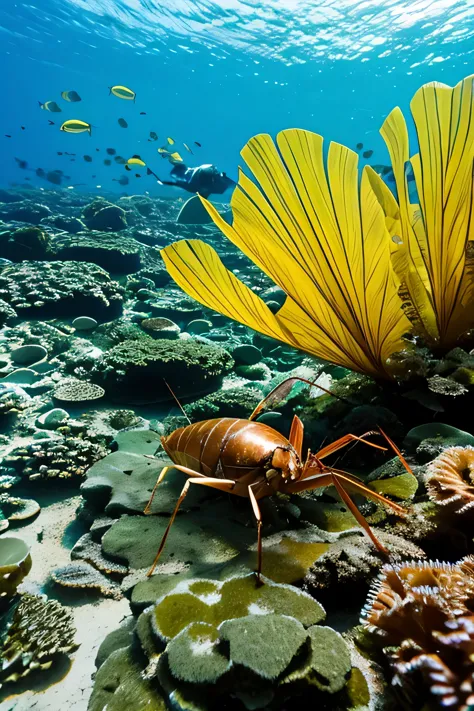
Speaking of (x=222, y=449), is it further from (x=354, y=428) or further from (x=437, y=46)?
(x=437, y=46)

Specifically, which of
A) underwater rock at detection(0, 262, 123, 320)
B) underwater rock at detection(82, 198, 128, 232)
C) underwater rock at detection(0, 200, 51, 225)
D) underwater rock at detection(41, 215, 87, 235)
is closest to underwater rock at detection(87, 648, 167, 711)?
underwater rock at detection(0, 262, 123, 320)

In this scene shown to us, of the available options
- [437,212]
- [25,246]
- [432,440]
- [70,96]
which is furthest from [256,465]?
[70,96]

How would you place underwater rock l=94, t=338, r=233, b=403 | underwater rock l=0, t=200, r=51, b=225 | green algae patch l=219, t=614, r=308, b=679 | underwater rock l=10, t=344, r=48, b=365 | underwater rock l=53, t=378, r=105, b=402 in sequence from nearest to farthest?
green algae patch l=219, t=614, r=308, b=679, underwater rock l=53, t=378, r=105, b=402, underwater rock l=94, t=338, r=233, b=403, underwater rock l=10, t=344, r=48, b=365, underwater rock l=0, t=200, r=51, b=225

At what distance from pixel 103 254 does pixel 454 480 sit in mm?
8656

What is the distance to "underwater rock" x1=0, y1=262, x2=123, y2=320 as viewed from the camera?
553 centimetres

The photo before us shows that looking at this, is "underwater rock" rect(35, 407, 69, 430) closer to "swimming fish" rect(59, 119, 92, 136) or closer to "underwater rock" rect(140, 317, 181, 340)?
"underwater rock" rect(140, 317, 181, 340)

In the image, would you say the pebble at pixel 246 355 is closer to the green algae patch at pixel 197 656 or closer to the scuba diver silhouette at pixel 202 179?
the green algae patch at pixel 197 656

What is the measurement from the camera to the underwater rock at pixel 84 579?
1.37 metres

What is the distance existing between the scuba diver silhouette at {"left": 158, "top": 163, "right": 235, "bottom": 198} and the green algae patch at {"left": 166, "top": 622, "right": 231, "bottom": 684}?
1034 cm

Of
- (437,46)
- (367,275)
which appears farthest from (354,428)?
(437,46)

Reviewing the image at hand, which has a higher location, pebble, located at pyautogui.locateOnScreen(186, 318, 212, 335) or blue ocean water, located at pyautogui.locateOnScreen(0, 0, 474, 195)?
blue ocean water, located at pyautogui.locateOnScreen(0, 0, 474, 195)

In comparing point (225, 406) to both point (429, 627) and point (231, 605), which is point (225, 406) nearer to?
point (231, 605)

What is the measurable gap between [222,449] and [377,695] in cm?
76

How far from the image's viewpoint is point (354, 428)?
5.72 feet
